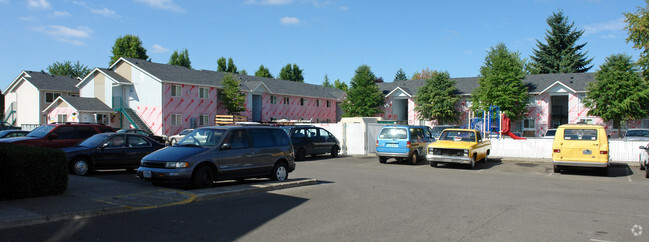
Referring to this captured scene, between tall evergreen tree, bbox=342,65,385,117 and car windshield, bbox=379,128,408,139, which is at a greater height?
tall evergreen tree, bbox=342,65,385,117

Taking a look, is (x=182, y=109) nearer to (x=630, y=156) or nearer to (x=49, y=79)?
(x=49, y=79)

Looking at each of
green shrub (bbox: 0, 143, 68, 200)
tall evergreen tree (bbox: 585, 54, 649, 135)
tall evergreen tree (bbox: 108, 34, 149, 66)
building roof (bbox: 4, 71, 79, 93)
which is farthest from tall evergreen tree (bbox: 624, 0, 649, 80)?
tall evergreen tree (bbox: 108, 34, 149, 66)

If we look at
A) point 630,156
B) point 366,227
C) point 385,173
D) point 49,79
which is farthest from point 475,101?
point 49,79

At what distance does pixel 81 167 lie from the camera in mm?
13727

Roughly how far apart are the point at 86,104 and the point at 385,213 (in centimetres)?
3942

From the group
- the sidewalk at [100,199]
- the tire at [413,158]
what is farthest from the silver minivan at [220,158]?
the tire at [413,158]

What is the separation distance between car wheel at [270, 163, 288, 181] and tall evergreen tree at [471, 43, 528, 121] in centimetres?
3341

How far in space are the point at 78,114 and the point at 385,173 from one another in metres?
32.9

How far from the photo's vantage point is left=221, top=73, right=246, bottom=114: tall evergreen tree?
144ft

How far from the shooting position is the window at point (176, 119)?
41.1 meters

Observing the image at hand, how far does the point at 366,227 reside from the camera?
7.57 metres

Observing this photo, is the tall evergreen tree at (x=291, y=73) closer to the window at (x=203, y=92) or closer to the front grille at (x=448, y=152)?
the window at (x=203, y=92)

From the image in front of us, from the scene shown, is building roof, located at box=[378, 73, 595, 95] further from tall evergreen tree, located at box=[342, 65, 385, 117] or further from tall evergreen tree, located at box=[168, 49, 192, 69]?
tall evergreen tree, located at box=[168, 49, 192, 69]

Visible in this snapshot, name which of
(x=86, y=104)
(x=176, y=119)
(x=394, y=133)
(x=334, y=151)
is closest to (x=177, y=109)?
(x=176, y=119)
